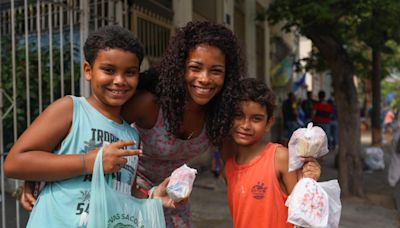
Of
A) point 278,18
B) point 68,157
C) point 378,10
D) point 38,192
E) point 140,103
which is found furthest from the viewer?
point 278,18

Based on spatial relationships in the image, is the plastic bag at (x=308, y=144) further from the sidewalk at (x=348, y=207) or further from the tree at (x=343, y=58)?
the tree at (x=343, y=58)

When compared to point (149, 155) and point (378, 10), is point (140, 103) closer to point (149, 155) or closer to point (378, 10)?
point (149, 155)

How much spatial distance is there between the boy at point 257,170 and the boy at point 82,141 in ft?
2.11

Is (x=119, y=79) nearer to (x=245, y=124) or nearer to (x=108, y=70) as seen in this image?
(x=108, y=70)

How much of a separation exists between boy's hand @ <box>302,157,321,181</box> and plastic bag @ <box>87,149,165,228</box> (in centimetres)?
67

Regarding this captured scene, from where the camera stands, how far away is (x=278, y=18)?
6.57 meters

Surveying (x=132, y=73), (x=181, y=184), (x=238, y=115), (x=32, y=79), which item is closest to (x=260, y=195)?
(x=238, y=115)

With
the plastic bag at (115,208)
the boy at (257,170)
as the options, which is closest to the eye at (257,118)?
the boy at (257,170)

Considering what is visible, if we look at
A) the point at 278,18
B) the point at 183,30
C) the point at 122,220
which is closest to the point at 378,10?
the point at 278,18

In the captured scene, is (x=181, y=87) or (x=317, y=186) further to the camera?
(x=181, y=87)

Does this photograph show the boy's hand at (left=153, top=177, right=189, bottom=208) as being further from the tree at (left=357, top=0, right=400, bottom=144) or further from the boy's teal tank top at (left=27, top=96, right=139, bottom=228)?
the tree at (left=357, top=0, right=400, bottom=144)

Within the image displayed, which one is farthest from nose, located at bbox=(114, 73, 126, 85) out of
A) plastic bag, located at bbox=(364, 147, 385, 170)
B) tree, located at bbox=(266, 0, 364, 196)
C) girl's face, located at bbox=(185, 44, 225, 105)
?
plastic bag, located at bbox=(364, 147, 385, 170)

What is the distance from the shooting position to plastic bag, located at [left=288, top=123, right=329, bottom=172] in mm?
1789

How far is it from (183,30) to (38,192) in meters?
1.01
